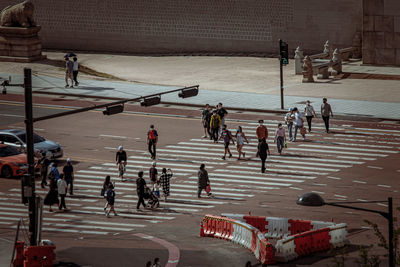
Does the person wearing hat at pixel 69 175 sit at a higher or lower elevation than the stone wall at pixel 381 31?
lower

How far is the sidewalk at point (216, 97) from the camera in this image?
48312 mm

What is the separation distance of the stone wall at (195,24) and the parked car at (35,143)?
104 ft

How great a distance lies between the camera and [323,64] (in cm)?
5828

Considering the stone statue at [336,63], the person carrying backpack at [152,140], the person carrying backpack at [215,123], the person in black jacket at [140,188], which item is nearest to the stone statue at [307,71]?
the stone statue at [336,63]

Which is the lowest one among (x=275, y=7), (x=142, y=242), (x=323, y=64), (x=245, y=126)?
(x=142, y=242)

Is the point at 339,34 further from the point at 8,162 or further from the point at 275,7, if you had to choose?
the point at 8,162

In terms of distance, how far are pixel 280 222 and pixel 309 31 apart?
3973 cm

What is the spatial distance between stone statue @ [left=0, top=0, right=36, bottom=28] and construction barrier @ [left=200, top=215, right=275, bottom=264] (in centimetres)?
3453

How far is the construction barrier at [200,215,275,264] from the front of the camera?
1022 inches

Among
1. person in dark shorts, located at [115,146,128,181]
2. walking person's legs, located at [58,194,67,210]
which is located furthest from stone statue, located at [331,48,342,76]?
walking person's legs, located at [58,194,67,210]

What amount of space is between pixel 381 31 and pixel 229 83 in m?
11.4

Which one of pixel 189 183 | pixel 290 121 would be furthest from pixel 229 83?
pixel 189 183

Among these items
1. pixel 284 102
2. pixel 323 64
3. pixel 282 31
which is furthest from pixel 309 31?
pixel 284 102

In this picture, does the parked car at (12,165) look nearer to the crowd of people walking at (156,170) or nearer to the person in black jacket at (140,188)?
the crowd of people walking at (156,170)
